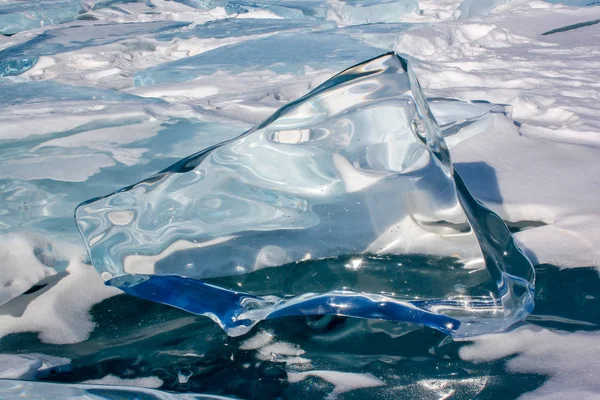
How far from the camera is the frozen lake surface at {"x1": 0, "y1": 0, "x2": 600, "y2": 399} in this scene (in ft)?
3.07

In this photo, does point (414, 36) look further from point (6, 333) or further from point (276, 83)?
point (6, 333)

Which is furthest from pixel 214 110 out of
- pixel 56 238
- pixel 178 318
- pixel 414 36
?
pixel 414 36

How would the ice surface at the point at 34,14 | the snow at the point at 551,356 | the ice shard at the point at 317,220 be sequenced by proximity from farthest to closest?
the ice surface at the point at 34,14, the ice shard at the point at 317,220, the snow at the point at 551,356

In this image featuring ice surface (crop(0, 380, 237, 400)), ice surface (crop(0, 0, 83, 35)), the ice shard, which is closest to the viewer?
ice surface (crop(0, 380, 237, 400))

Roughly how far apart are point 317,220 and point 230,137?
77 cm

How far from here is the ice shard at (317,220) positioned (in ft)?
3.54

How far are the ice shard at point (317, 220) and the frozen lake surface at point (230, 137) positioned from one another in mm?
67

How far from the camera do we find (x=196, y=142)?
180 cm

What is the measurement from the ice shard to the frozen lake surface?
0.07m

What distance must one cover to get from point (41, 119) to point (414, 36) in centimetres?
265

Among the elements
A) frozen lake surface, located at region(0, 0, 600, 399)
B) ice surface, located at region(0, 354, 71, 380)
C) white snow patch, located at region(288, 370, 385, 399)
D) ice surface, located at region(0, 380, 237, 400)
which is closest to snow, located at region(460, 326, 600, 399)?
frozen lake surface, located at region(0, 0, 600, 399)

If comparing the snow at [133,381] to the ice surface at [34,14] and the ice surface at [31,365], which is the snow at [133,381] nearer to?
the ice surface at [31,365]

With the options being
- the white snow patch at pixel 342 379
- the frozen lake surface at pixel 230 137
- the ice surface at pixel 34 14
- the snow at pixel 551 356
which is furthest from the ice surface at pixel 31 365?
the ice surface at pixel 34 14

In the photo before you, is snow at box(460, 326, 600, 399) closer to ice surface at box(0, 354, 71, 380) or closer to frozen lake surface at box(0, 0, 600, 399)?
frozen lake surface at box(0, 0, 600, 399)
